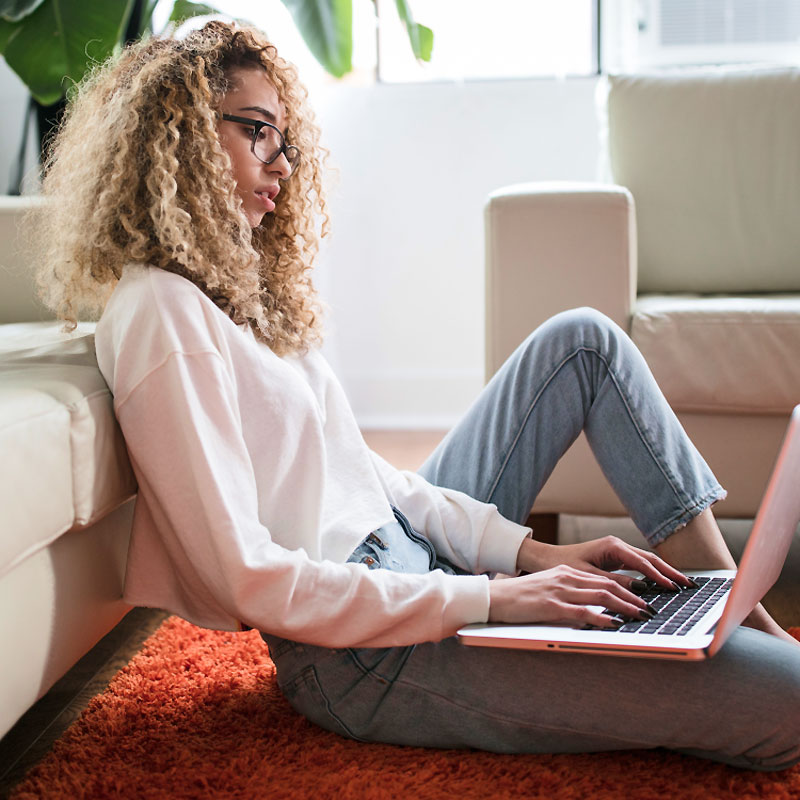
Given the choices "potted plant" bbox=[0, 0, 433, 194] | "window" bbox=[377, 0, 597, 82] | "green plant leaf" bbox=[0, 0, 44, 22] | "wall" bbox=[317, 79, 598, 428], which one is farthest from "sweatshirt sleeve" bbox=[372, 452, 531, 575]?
"window" bbox=[377, 0, 597, 82]

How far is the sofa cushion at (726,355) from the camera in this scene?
1.61 m

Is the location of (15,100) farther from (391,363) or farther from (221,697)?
(221,697)

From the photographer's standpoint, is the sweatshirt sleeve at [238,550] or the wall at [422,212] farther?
the wall at [422,212]

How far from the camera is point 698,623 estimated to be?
896 millimetres

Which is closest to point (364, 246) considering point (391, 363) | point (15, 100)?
point (391, 363)

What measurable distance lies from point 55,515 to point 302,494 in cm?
24

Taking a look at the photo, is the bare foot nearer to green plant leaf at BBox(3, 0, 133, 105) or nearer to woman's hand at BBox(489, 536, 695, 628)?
woman's hand at BBox(489, 536, 695, 628)

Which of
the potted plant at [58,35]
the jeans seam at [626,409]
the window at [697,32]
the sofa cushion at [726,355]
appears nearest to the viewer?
the jeans seam at [626,409]

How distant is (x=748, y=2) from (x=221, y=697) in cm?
279

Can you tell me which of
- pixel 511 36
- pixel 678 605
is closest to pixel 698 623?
pixel 678 605

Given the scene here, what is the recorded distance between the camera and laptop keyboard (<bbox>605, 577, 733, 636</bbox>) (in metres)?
0.89

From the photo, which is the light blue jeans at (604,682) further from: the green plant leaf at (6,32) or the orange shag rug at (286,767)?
the green plant leaf at (6,32)

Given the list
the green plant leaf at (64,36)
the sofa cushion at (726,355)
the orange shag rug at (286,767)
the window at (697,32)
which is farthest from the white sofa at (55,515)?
the window at (697,32)

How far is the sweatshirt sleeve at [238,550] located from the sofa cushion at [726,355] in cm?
86
